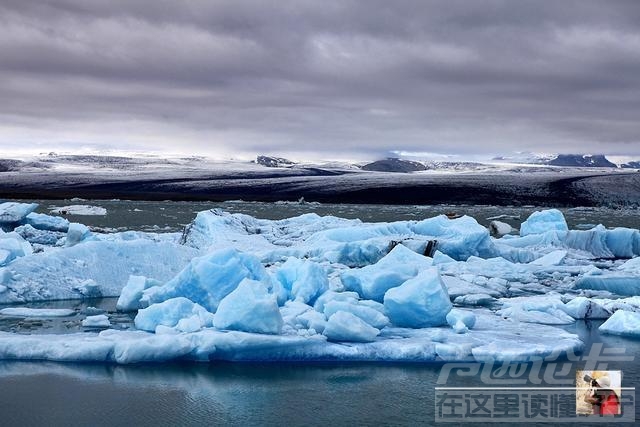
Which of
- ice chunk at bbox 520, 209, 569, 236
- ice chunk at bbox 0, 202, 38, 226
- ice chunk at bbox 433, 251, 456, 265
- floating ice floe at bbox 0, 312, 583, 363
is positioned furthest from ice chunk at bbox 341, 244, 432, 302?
ice chunk at bbox 0, 202, 38, 226

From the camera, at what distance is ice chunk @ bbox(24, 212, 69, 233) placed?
19000mm

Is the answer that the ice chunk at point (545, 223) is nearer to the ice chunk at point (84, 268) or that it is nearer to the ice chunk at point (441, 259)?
the ice chunk at point (441, 259)

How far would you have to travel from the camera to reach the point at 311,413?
5188 mm

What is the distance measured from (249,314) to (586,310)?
456 cm

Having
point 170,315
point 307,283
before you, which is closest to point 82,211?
point 307,283

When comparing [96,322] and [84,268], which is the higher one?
[84,268]

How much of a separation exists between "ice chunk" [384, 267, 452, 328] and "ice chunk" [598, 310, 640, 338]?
1882 millimetres

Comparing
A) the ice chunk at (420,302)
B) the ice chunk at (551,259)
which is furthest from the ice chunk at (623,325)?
the ice chunk at (551,259)

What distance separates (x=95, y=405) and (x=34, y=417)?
443 millimetres

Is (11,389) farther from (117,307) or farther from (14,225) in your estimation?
(14,225)

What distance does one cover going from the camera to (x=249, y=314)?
673 cm

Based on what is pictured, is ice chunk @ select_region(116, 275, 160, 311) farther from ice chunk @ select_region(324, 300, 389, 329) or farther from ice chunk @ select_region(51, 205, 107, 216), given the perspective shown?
ice chunk @ select_region(51, 205, 107, 216)

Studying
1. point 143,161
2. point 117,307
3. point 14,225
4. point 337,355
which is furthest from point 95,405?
point 143,161

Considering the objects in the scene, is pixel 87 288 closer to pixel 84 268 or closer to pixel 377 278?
pixel 84 268
